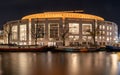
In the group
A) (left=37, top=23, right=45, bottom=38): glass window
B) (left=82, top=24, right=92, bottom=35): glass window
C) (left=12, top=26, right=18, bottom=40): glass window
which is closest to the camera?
(left=37, top=23, right=45, bottom=38): glass window

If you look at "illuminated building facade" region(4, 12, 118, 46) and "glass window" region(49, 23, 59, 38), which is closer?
"illuminated building facade" region(4, 12, 118, 46)

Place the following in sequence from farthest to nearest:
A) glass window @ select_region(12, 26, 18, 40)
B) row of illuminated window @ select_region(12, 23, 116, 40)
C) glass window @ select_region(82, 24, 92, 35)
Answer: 1. glass window @ select_region(12, 26, 18, 40)
2. glass window @ select_region(82, 24, 92, 35)
3. row of illuminated window @ select_region(12, 23, 116, 40)

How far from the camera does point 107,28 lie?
135625mm

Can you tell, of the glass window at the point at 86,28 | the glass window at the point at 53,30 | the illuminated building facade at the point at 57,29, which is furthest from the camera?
the glass window at the point at 86,28

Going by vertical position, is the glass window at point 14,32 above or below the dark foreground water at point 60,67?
above

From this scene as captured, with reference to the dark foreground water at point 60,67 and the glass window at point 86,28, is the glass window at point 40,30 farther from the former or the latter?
the dark foreground water at point 60,67

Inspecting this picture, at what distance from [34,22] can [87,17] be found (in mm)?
25686

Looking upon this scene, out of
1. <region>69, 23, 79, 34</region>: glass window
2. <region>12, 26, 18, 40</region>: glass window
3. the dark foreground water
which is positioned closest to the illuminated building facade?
<region>69, 23, 79, 34</region>: glass window

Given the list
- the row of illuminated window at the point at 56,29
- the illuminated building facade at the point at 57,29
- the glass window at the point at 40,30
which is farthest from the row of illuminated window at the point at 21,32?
the glass window at the point at 40,30

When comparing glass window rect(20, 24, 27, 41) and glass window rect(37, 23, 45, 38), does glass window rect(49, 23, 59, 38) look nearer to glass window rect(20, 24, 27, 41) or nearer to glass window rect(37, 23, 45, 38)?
glass window rect(37, 23, 45, 38)

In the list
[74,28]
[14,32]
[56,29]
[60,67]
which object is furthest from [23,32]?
[60,67]

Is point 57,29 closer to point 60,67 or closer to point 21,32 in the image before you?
point 21,32

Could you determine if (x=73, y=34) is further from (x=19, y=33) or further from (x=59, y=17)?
(x=19, y=33)

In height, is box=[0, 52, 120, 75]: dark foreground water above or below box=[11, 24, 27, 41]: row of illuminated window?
below
